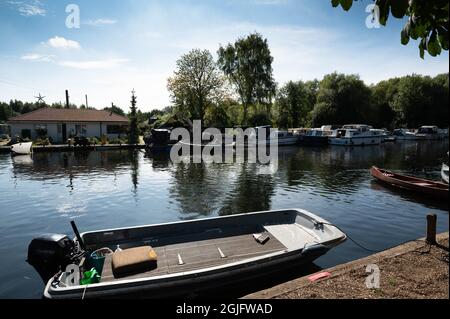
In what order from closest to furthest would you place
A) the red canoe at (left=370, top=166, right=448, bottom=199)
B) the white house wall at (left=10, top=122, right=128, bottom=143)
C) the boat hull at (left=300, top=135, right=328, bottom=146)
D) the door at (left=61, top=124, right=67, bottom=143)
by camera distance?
the red canoe at (left=370, top=166, right=448, bottom=199) < the white house wall at (left=10, top=122, right=128, bottom=143) < the door at (left=61, top=124, right=67, bottom=143) < the boat hull at (left=300, top=135, right=328, bottom=146)

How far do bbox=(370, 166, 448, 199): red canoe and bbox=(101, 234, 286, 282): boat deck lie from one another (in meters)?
13.2

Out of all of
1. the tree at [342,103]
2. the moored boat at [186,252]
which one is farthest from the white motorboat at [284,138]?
the moored boat at [186,252]

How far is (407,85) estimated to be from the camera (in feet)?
255

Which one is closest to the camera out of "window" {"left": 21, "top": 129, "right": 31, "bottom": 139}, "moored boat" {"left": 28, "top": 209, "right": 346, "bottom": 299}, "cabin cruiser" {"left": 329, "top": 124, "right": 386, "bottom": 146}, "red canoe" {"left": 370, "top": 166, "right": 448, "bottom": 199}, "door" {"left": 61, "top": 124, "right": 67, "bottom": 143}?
"moored boat" {"left": 28, "top": 209, "right": 346, "bottom": 299}

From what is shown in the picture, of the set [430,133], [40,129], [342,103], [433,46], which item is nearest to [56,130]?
[40,129]

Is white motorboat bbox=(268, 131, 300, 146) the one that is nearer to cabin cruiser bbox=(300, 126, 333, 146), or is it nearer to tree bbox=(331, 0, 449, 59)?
cabin cruiser bbox=(300, 126, 333, 146)

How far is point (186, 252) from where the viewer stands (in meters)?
9.89

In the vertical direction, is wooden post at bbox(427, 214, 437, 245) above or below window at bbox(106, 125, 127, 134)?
below

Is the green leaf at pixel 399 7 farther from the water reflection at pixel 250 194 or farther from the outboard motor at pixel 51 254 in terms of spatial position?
the water reflection at pixel 250 194

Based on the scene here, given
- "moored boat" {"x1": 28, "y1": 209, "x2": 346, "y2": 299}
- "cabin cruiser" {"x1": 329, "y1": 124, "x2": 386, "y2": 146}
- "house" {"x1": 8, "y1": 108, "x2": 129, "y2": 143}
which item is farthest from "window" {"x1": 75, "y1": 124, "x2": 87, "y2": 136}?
"moored boat" {"x1": 28, "y1": 209, "x2": 346, "y2": 299}

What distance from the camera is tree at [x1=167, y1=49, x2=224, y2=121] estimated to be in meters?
62.5

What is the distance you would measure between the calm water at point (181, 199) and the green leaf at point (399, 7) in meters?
8.62

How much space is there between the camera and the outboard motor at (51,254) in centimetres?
881
